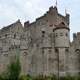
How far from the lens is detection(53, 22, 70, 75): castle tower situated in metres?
46.5

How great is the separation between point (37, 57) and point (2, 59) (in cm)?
948

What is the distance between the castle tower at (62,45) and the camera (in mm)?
46500

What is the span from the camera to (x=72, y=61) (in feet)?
154

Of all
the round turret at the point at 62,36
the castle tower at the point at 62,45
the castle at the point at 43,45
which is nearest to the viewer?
the castle tower at the point at 62,45

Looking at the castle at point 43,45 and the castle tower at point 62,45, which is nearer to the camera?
the castle tower at point 62,45

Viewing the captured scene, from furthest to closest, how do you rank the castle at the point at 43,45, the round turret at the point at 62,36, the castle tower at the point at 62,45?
the round turret at the point at 62,36 < the castle at the point at 43,45 < the castle tower at the point at 62,45

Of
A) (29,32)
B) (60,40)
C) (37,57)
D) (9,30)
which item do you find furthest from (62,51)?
(9,30)

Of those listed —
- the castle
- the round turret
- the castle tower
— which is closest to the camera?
the castle tower

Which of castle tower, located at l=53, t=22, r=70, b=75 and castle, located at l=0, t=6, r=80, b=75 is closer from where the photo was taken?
castle tower, located at l=53, t=22, r=70, b=75

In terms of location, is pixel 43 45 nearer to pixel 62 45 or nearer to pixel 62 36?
pixel 62 45

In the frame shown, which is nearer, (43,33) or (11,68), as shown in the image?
(11,68)

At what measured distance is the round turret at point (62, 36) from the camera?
47.5m

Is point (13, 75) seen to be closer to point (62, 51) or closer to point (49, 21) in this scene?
point (62, 51)

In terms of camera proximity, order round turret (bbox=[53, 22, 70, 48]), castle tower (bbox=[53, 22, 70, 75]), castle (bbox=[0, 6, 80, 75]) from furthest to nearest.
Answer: round turret (bbox=[53, 22, 70, 48])
castle (bbox=[0, 6, 80, 75])
castle tower (bbox=[53, 22, 70, 75])
